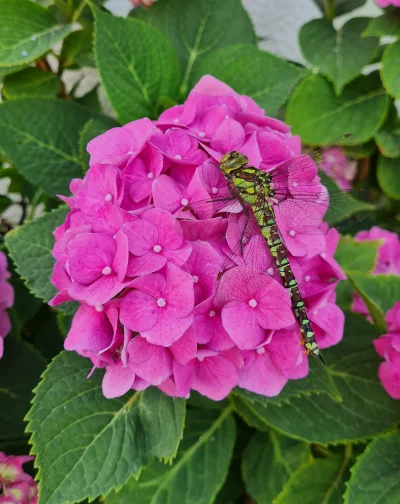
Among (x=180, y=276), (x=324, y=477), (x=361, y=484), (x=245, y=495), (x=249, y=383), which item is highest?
(x=180, y=276)

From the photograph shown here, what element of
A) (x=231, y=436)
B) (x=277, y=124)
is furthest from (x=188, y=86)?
(x=231, y=436)

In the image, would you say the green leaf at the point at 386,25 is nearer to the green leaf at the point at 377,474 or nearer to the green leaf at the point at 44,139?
the green leaf at the point at 44,139

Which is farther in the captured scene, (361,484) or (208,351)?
(361,484)

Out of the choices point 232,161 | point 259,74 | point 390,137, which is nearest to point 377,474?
point 232,161

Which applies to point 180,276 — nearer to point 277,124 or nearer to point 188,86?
point 277,124

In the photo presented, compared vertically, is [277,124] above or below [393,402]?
above

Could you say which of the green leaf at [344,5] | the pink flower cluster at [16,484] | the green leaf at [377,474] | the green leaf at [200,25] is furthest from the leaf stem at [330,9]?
the pink flower cluster at [16,484]

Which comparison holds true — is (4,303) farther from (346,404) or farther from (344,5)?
(344,5)
